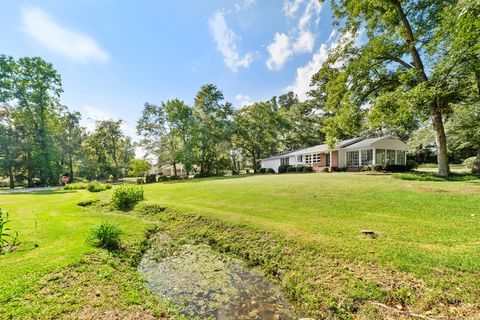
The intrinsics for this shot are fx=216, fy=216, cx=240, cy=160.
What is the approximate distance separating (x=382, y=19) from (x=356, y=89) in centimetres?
442

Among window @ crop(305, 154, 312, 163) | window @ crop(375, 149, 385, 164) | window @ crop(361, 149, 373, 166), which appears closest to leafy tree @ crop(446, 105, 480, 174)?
window @ crop(375, 149, 385, 164)

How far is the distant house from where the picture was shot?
22.3 metres

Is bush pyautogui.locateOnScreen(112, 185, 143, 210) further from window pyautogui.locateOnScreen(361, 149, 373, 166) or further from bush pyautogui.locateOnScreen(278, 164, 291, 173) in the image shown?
window pyautogui.locateOnScreen(361, 149, 373, 166)

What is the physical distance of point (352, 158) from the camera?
79.7 ft

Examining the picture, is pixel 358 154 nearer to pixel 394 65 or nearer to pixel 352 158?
pixel 352 158

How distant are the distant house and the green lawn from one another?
1404cm

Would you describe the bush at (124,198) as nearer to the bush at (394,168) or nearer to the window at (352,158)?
the bush at (394,168)

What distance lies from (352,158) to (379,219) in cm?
1997

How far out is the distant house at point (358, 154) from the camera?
2230 centimetres

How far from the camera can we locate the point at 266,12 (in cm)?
1397

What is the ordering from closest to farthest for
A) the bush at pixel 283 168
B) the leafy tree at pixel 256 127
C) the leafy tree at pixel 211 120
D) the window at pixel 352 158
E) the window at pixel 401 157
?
the window at pixel 352 158, the window at pixel 401 157, the bush at pixel 283 168, the leafy tree at pixel 211 120, the leafy tree at pixel 256 127

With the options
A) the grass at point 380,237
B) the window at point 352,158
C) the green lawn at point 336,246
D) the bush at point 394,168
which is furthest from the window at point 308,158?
the green lawn at point 336,246

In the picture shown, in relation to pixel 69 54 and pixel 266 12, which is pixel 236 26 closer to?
pixel 266 12

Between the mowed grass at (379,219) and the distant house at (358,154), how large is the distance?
12.8 meters
